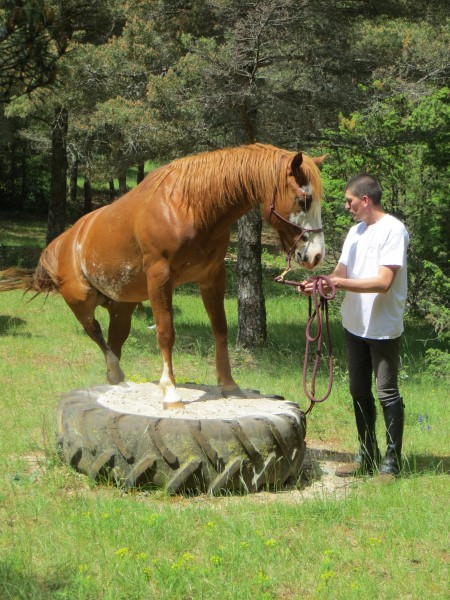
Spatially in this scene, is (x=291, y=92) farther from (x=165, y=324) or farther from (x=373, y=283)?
(x=373, y=283)

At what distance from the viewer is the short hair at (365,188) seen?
5.55 meters

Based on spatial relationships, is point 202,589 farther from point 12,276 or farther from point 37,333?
point 37,333

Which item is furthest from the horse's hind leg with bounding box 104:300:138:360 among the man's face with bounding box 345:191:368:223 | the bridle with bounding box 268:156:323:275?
the man's face with bounding box 345:191:368:223

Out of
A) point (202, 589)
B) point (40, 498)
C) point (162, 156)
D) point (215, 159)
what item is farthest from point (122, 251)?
point (162, 156)

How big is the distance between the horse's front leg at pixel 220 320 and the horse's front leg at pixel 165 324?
0.44 m

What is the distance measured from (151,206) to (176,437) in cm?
179

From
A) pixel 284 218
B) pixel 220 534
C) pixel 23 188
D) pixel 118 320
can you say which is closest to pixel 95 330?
pixel 118 320

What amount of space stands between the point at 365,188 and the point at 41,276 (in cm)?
329

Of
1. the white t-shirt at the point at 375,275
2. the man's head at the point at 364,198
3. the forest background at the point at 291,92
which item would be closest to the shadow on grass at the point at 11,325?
the forest background at the point at 291,92

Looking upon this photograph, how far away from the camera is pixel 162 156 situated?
1204 centimetres

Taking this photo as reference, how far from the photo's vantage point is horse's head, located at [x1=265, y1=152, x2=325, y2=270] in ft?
18.1

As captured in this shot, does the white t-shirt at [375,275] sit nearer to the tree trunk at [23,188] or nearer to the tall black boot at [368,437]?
the tall black boot at [368,437]

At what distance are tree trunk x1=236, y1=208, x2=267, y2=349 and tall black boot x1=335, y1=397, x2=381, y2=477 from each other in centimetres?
625

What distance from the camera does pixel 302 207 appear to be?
18.2ft
